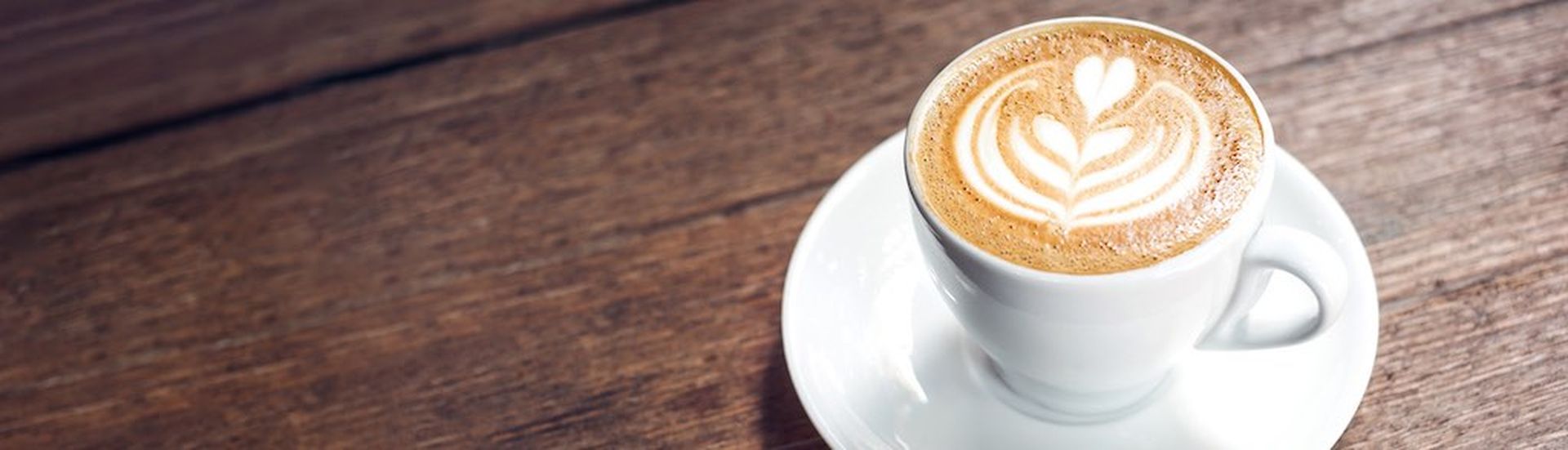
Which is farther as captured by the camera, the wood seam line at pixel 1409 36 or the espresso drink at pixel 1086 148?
the wood seam line at pixel 1409 36

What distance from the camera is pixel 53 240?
1.01m

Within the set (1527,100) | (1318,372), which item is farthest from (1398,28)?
(1318,372)

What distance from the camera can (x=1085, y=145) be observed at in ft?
2.29

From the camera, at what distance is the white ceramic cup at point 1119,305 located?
0.64m

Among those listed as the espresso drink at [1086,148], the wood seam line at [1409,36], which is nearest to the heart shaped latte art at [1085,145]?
the espresso drink at [1086,148]

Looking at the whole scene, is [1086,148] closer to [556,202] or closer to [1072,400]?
[1072,400]

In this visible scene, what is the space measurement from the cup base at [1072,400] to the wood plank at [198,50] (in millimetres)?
493

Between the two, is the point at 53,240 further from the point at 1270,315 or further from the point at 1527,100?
the point at 1527,100

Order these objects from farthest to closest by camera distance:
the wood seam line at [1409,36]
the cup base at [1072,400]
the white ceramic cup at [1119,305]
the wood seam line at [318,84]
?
1. the wood seam line at [318,84]
2. the wood seam line at [1409,36]
3. the cup base at [1072,400]
4. the white ceramic cup at [1119,305]

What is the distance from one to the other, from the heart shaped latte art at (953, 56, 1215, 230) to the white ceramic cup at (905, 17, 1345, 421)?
30 mm

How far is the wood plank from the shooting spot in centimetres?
108

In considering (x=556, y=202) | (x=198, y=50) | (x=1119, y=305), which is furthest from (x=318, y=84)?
(x=1119, y=305)

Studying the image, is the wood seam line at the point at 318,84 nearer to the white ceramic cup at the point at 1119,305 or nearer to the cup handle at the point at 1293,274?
the white ceramic cup at the point at 1119,305

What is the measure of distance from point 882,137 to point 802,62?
101 mm
